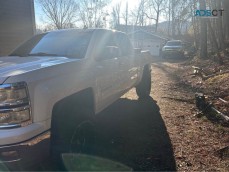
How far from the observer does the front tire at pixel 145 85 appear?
27.7 feet

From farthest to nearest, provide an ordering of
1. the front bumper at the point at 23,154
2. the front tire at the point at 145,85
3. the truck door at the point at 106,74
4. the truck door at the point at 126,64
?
1. the front tire at the point at 145,85
2. the truck door at the point at 126,64
3. the truck door at the point at 106,74
4. the front bumper at the point at 23,154

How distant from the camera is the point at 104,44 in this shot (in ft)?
17.1

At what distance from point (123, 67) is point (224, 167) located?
2.69 meters

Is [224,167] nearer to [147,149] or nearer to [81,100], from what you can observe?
[147,149]

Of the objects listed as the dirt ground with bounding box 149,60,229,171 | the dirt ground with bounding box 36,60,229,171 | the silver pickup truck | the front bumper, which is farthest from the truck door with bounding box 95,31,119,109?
the front bumper

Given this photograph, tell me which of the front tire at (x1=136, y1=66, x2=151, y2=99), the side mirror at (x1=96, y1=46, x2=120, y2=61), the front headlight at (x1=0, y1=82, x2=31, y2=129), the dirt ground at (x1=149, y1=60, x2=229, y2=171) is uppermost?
the side mirror at (x1=96, y1=46, x2=120, y2=61)

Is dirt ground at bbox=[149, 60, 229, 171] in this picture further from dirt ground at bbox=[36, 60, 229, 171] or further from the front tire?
the front tire

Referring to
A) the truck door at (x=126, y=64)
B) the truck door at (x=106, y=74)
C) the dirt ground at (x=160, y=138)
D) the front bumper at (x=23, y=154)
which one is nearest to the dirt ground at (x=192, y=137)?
the dirt ground at (x=160, y=138)

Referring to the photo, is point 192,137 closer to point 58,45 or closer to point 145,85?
point 58,45

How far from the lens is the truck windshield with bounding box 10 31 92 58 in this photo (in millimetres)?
4648

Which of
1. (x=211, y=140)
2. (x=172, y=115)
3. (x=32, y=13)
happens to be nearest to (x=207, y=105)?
(x=172, y=115)

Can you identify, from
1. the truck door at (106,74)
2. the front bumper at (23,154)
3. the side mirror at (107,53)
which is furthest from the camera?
the side mirror at (107,53)

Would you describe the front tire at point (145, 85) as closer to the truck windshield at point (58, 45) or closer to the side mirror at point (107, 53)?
the side mirror at point (107, 53)

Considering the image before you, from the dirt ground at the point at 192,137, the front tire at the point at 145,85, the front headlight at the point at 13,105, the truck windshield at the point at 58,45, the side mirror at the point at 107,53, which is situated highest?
the truck windshield at the point at 58,45
